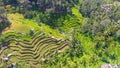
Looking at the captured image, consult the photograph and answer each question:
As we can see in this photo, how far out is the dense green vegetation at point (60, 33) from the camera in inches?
1419

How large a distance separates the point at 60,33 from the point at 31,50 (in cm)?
530

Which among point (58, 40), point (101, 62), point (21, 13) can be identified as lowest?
point (101, 62)

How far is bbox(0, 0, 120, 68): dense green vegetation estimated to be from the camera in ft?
118

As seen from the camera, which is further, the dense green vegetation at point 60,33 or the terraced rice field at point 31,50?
the dense green vegetation at point 60,33

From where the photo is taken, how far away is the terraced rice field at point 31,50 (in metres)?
35.2

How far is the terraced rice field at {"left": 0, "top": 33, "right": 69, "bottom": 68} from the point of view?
35.2 meters

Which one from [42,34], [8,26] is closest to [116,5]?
[42,34]

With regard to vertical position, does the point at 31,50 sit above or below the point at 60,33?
below

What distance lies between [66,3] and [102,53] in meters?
9.34

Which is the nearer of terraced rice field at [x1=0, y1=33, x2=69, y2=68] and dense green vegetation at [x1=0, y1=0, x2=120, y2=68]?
terraced rice field at [x1=0, y1=33, x2=69, y2=68]

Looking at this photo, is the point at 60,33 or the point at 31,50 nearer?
the point at 31,50

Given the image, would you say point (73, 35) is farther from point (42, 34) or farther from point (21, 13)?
point (21, 13)

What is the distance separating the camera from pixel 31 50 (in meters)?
36.5

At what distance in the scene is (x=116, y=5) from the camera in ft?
150
